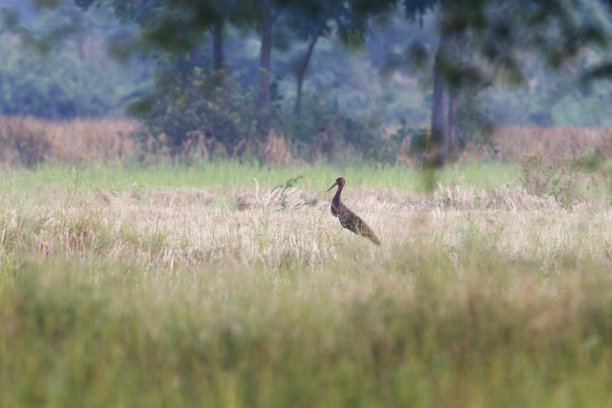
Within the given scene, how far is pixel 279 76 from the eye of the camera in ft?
65.9

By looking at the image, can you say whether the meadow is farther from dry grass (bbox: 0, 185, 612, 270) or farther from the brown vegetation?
the brown vegetation

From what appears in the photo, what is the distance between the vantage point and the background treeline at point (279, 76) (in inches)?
193

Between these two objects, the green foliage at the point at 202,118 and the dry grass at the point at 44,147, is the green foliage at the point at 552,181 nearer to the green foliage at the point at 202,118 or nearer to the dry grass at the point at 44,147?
the green foliage at the point at 202,118

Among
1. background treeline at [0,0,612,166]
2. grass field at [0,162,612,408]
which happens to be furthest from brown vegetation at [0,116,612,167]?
grass field at [0,162,612,408]

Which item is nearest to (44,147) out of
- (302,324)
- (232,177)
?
(232,177)

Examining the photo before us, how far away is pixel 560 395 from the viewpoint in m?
2.98

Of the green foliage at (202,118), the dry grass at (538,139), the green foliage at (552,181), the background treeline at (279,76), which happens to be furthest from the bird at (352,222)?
the dry grass at (538,139)

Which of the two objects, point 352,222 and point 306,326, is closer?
point 306,326

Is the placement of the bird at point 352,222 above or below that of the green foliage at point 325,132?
below

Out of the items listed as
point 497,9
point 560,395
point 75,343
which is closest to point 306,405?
point 560,395

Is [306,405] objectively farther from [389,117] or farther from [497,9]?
[389,117]

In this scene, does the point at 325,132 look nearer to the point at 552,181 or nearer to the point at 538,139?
the point at 538,139

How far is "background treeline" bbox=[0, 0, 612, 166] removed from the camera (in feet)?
16.1

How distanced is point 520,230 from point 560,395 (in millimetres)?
4488
